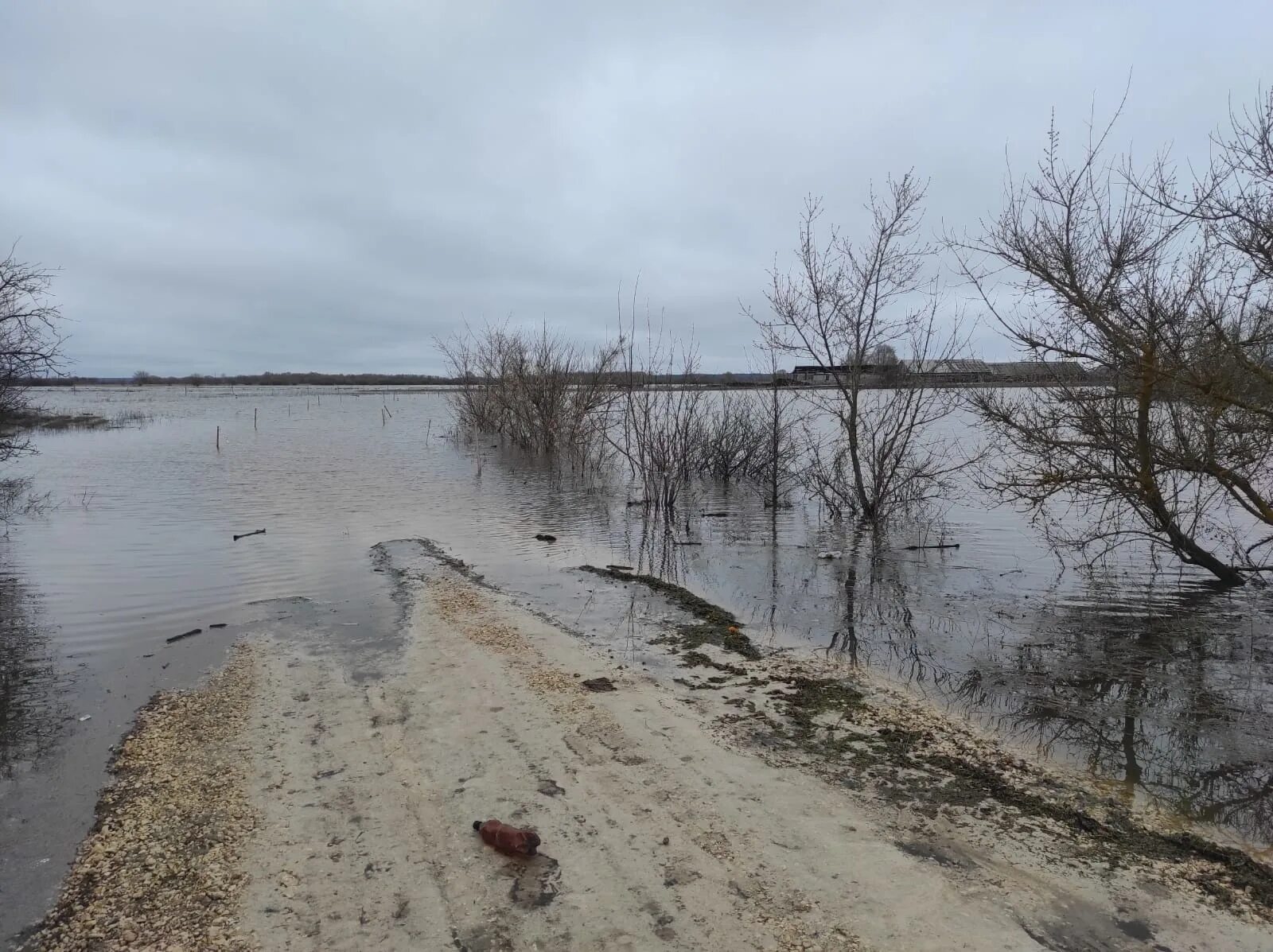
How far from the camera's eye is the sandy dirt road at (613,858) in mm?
2887

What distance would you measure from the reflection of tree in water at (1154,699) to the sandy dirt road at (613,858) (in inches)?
57.3

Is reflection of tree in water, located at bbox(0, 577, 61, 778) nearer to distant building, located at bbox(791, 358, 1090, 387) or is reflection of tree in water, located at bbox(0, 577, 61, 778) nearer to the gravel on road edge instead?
the gravel on road edge

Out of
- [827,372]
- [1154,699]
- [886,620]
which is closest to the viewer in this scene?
[1154,699]

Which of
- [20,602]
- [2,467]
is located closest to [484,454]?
[2,467]

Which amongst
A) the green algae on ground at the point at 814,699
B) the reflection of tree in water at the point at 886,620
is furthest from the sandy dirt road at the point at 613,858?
the reflection of tree in water at the point at 886,620

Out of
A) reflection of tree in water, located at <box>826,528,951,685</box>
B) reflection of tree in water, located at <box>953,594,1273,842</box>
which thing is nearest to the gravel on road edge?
reflection of tree in water, located at <box>953,594,1273,842</box>

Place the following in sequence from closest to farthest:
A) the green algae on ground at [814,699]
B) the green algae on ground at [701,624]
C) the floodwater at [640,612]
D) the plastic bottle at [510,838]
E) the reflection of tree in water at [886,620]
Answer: the plastic bottle at [510,838]
the floodwater at [640,612]
the green algae on ground at [814,699]
the reflection of tree in water at [886,620]
the green algae on ground at [701,624]

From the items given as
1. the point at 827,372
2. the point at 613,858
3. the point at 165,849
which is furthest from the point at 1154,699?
the point at 827,372

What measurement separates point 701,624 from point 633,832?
396 cm

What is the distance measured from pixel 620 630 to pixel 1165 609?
588cm

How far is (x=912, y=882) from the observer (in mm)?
3188

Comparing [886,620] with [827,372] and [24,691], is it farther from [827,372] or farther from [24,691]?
[24,691]

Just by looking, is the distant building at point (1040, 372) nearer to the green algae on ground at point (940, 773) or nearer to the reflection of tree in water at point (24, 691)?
the green algae on ground at point (940, 773)

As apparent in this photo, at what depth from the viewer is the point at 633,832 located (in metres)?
3.56
